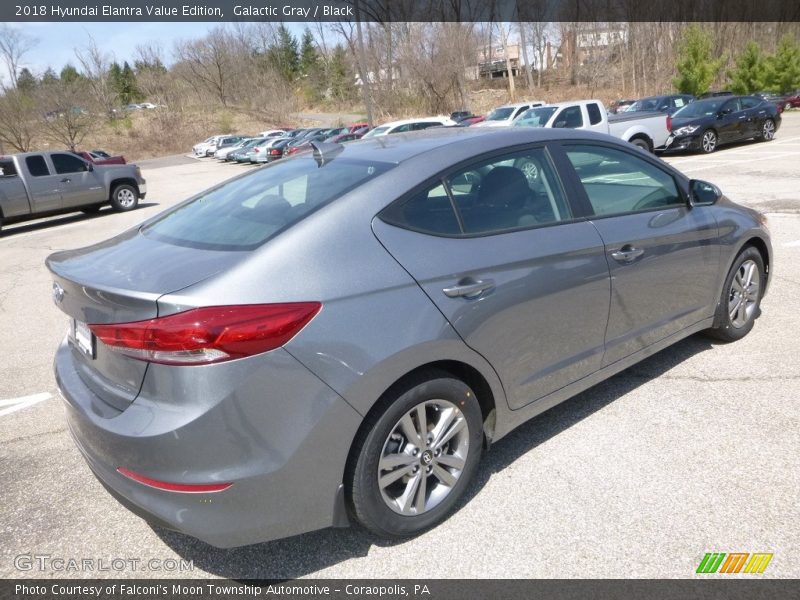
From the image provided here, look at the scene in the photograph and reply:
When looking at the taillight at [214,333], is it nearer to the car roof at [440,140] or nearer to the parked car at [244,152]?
the car roof at [440,140]

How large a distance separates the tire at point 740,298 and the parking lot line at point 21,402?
4.76 meters

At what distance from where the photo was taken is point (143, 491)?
2260 mm

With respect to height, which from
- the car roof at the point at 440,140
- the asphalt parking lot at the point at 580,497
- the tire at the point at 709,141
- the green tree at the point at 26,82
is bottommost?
the asphalt parking lot at the point at 580,497

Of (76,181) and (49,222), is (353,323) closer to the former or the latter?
(76,181)

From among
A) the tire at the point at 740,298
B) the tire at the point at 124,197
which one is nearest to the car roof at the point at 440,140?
the tire at the point at 740,298

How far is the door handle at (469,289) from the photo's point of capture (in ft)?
8.41

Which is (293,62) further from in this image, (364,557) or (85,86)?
(364,557)

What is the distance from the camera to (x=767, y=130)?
64.0ft

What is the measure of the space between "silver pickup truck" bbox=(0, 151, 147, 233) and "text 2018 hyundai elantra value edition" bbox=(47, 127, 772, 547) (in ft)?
43.8

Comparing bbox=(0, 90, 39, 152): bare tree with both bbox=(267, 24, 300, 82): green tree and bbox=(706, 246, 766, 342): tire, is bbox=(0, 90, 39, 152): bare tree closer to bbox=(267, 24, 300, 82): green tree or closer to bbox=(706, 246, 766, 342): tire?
bbox=(267, 24, 300, 82): green tree

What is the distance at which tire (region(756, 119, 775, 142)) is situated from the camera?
1931cm

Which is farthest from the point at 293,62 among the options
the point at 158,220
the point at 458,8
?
the point at 158,220

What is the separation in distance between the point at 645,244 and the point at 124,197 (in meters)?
16.0

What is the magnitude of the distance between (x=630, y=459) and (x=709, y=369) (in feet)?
4.35
